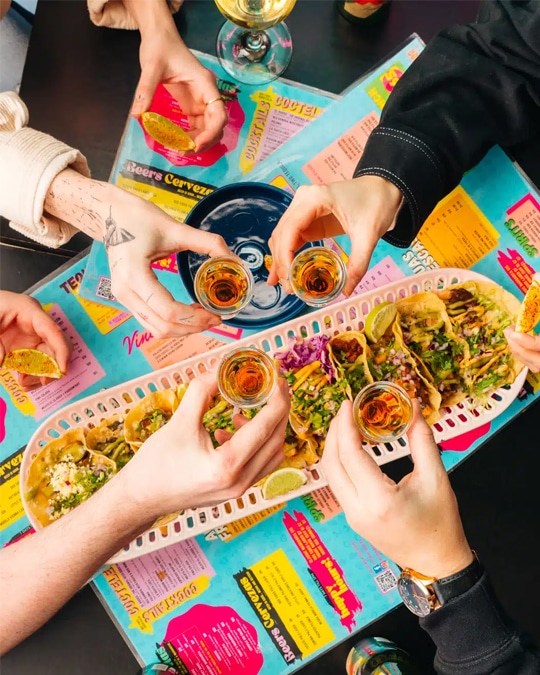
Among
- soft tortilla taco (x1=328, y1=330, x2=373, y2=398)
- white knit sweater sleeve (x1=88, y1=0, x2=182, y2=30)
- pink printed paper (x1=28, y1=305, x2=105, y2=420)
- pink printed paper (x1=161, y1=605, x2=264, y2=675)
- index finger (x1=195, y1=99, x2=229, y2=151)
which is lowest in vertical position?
pink printed paper (x1=161, y1=605, x2=264, y2=675)

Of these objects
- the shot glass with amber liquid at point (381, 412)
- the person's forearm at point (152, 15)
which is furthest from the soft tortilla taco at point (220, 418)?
the person's forearm at point (152, 15)

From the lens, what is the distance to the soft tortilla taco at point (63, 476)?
1689mm

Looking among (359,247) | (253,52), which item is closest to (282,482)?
(359,247)

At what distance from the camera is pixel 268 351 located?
180 centimetres

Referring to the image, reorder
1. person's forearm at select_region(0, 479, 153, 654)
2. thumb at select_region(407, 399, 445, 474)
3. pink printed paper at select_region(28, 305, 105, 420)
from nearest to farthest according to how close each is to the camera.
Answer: thumb at select_region(407, 399, 445, 474)
person's forearm at select_region(0, 479, 153, 654)
pink printed paper at select_region(28, 305, 105, 420)

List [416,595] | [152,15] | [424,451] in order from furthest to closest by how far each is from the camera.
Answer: [152,15]
[416,595]
[424,451]

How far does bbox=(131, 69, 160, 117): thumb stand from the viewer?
5.71 ft

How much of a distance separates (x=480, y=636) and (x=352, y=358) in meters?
0.78

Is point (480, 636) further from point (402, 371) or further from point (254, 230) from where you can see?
point (254, 230)

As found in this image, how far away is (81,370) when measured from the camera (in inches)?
74.7

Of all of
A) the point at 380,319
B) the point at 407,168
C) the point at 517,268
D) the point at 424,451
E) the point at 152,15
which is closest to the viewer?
the point at 424,451

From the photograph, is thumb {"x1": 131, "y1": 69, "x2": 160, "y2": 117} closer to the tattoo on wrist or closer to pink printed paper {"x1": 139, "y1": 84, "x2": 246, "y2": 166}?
pink printed paper {"x1": 139, "y1": 84, "x2": 246, "y2": 166}

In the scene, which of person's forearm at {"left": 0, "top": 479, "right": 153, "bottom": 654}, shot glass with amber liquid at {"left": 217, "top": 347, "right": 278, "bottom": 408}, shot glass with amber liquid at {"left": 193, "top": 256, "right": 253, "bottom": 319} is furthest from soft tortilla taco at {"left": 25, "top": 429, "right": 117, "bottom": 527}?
shot glass with amber liquid at {"left": 193, "top": 256, "right": 253, "bottom": 319}

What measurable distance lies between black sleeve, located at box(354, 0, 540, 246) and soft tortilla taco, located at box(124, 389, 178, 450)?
798 millimetres
